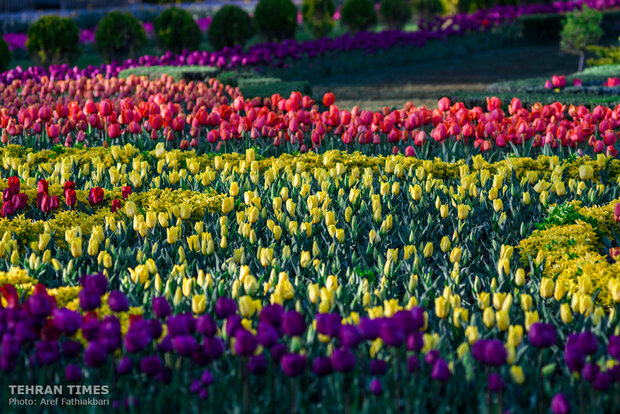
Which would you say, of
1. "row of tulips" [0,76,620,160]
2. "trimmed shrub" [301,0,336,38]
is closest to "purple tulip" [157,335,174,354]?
"row of tulips" [0,76,620,160]

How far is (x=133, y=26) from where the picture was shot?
63.4ft

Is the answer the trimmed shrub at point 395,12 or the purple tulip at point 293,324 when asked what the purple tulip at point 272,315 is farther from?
the trimmed shrub at point 395,12

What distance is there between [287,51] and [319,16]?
961 cm

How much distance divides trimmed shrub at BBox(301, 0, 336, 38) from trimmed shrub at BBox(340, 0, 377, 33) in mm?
513

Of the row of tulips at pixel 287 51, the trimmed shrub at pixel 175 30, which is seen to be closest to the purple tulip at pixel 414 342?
the row of tulips at pixel 287 51

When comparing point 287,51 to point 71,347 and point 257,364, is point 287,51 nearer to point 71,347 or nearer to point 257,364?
point 71,347

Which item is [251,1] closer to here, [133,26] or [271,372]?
[133,26]

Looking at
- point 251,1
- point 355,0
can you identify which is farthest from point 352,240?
point 251,1

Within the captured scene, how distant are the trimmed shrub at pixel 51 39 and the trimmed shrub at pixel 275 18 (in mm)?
6094

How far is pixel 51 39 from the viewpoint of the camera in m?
17.8

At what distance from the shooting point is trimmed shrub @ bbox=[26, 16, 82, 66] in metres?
17.8

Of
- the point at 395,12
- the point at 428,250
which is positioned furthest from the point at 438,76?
the point at 428,250

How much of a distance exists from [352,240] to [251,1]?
41.0 metres

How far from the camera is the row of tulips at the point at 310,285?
117 inches
